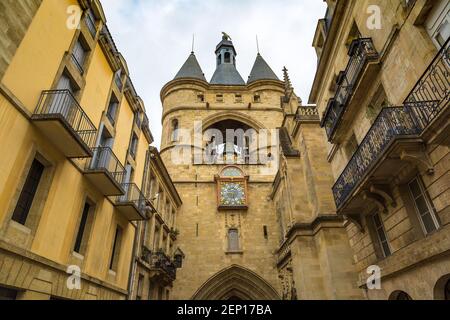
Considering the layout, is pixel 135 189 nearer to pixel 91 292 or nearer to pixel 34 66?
pixel 91 292

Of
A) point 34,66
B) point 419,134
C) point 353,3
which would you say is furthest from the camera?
point 353,3

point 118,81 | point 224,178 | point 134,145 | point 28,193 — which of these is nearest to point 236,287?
point 224,178

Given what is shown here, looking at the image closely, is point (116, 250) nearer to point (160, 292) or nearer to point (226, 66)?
point (160, 292)

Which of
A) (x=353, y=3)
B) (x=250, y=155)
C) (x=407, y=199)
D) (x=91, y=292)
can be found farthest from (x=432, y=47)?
(x=250, y=155)

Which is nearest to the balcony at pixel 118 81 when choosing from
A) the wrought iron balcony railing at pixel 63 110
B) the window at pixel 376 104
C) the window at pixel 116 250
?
the wrought iron balcony railing at pixel 63 110

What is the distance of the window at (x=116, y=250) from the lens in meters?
10.2

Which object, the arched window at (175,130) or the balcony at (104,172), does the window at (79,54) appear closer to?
the balcony at (104,172)

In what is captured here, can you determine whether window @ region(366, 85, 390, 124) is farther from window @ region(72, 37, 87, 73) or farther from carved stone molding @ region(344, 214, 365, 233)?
window @ region(72, 37, 87, 73)

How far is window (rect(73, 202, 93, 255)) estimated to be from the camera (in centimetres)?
804

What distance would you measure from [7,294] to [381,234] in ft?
29.0

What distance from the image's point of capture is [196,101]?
28531mm

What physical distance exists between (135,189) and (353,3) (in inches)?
396

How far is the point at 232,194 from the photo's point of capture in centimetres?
2286

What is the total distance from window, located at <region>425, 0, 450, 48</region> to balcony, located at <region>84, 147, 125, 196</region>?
27.8 feet
